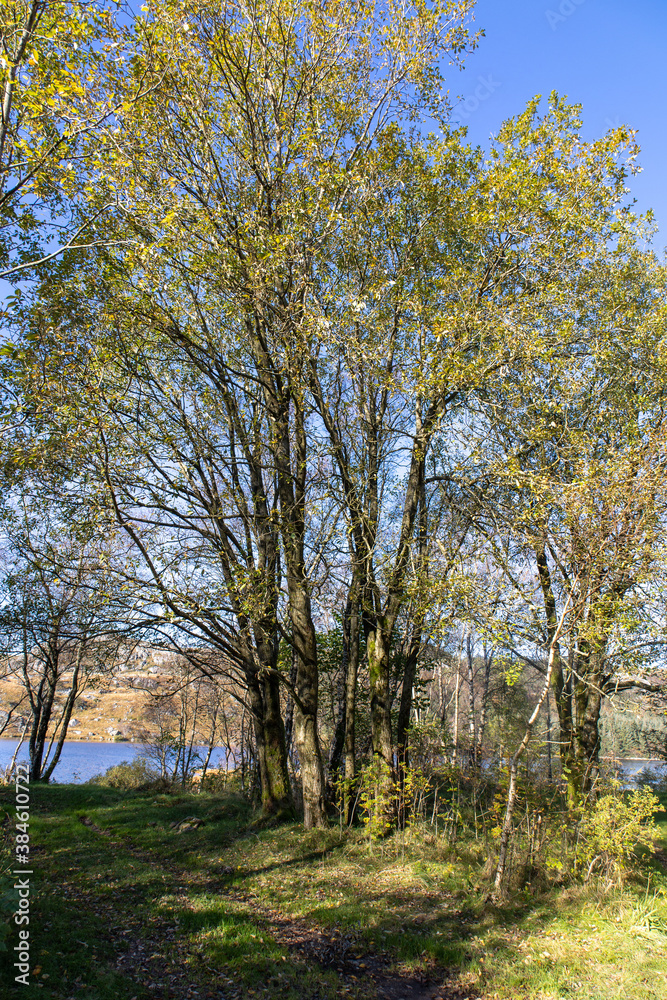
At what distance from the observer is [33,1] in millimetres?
3877

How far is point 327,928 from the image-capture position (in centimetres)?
568

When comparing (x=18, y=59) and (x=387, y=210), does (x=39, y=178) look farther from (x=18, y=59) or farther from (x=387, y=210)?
(x=387, y=210)

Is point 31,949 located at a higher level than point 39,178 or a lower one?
lower

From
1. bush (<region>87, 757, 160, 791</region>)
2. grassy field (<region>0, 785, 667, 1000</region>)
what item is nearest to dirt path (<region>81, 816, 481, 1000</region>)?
grassy field (<region>0, 785, 667, 1000</region>)

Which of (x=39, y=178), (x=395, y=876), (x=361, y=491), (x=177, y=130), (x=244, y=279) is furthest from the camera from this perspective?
(x=361, y=491)

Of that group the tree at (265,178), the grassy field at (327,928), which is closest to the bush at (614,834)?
the grassy field at (327,928)

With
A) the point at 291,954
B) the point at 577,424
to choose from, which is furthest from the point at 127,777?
the point at 577,424

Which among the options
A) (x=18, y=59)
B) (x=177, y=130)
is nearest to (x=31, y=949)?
(x=18, y=59)

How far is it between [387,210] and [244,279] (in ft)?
11.8

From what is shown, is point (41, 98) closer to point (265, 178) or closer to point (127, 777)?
point (265, 178)

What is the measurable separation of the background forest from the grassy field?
0.77 metres

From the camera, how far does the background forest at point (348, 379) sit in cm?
689

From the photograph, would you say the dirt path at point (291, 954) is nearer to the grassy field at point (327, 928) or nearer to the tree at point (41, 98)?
the grassy field at point (327, 928)

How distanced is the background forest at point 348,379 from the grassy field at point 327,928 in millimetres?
771
